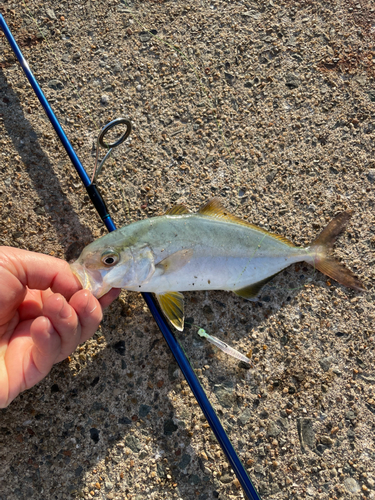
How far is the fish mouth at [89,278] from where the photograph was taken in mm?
1871

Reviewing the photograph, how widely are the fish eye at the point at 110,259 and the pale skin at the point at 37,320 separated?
19 centimetres

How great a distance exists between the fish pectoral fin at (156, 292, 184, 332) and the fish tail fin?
977 millimetres

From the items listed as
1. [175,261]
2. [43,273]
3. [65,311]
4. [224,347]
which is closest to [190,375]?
[224,347]

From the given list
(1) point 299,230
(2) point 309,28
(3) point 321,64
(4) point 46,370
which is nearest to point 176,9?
(2) point 309,28

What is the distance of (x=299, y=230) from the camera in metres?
2.44

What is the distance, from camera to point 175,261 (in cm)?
201

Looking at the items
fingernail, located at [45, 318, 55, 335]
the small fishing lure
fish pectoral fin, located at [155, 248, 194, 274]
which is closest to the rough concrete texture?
the small fishing lure

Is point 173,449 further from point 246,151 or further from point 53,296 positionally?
point 246,151

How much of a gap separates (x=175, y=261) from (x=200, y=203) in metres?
0.62

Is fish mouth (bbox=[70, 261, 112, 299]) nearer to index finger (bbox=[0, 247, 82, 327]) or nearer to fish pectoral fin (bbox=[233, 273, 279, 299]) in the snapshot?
index finger (bbox=[0, 247, 82, 327])

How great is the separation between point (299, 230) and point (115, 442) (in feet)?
6.20

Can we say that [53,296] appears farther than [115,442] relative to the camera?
No

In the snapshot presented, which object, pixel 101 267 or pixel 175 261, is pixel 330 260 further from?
pixel 101 267

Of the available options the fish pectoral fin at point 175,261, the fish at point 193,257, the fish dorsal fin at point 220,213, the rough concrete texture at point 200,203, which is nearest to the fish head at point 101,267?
the fish at point 193,257
